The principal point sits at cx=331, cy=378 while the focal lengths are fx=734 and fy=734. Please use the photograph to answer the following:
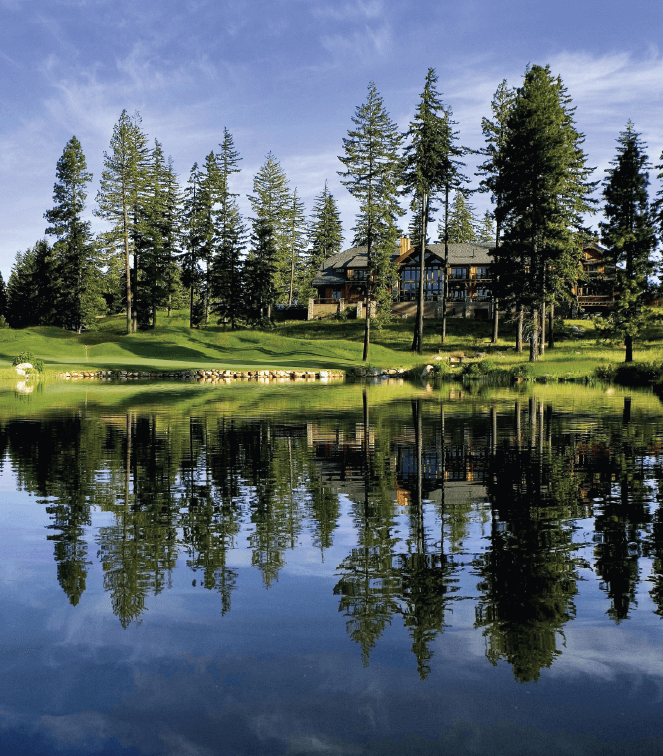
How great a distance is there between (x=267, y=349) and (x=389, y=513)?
58285mm

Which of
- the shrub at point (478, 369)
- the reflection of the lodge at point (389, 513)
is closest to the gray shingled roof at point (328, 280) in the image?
the shrub at point (478, 369)

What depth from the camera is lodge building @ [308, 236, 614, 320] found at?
9253cm

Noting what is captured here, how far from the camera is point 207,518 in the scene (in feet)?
29.5

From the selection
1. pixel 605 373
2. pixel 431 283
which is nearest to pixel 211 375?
pixel 605 373

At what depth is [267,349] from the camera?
6706 centimetres

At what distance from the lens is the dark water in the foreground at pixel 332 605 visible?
4.22 meters

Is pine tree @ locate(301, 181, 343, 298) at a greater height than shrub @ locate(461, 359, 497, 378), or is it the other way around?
pine tree @ locate(301, 181, 343, 298)

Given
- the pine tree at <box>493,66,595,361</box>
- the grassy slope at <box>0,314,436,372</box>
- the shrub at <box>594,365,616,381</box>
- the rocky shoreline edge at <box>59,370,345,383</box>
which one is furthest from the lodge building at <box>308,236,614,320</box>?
the shrub at <box>594,365,616,381</box>

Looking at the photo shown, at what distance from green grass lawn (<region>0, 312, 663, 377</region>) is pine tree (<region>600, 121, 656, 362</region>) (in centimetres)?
404

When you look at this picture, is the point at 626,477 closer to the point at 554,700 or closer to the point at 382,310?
the point at 554,700

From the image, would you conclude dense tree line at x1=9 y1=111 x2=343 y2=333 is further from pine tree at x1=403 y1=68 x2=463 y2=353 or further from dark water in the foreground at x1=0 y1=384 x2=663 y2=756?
dark water in the foreground at x1=0 y1=384 x2=663 y2=756

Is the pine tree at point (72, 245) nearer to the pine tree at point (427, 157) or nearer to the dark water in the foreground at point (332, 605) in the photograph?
the pine tree at point (427, 157)

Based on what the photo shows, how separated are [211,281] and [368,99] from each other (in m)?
28.2

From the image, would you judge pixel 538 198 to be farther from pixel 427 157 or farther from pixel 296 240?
pixel 296 240
